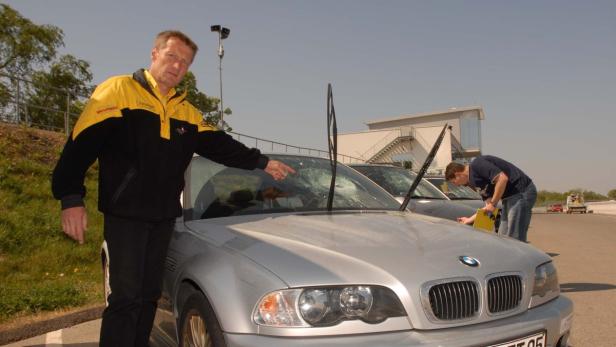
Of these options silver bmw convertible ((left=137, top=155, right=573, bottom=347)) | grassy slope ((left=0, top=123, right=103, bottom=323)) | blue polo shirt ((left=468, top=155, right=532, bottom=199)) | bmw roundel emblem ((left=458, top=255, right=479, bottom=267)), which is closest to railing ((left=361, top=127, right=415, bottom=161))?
grassy slope ((left=0, top=123, right=103, bottom=323))

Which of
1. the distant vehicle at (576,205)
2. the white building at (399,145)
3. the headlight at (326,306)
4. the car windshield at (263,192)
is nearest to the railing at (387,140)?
the white building at (399,145)

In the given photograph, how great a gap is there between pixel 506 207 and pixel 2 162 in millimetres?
9308

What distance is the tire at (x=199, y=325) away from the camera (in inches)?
87.6

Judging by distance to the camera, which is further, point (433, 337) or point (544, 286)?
point (544, 286)

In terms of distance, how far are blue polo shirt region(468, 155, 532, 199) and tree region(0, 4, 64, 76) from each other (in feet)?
105

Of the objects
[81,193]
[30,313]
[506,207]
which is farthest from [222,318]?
[506,207]

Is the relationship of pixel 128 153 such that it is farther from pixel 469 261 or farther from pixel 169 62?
pixel 469 261

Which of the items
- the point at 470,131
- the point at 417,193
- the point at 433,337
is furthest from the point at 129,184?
the point at 470,131

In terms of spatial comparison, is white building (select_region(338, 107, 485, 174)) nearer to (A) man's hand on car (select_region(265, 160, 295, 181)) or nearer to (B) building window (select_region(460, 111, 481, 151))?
(B) building window (select_region(460, 111, 481, 151))

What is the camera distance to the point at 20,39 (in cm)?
3112

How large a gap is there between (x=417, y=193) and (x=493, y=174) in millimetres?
1914

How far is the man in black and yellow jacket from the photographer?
260 centimetres

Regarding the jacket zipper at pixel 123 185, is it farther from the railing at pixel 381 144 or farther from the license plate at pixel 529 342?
the railing at pixel 381 144

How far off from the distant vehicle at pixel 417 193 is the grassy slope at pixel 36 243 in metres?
4.09
